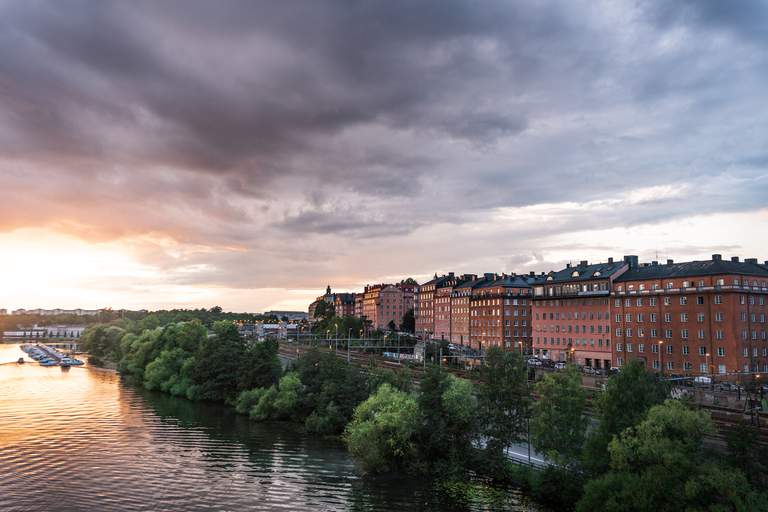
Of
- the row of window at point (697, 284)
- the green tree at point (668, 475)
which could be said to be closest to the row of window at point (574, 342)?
the row of window at point (697, 284)

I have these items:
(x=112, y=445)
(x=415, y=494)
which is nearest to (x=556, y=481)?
(x=415, y=494)

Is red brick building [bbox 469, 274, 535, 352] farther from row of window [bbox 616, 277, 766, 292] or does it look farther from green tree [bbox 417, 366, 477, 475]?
green tree [bbox 417, 366, 477, 475]

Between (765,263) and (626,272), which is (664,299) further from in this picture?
(765,263)

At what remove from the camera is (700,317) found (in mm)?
103500

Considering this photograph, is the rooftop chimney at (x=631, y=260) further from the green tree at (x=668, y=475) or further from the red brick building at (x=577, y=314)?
the green tree at (x=668, y=475)

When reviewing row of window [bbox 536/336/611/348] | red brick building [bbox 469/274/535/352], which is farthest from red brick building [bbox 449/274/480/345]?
row of window [bbox 536/336/611/348]

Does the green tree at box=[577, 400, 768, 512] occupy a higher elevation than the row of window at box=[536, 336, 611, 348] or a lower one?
lower

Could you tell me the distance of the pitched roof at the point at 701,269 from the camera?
10238cm

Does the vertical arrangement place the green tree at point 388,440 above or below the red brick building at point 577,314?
below

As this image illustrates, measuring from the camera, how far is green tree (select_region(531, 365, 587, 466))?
4888cm

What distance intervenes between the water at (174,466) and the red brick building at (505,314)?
3528 inches

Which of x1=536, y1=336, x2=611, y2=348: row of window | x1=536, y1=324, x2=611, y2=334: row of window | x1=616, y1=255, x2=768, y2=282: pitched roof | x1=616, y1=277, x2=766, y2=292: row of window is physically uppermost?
x1=616, y1=255, x2=768, y2=282: pitched roof

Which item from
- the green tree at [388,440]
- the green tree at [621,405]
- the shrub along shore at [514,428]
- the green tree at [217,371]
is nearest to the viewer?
the shrub along shore at [514,428]

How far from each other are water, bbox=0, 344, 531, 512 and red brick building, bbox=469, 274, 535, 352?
89604 mm
